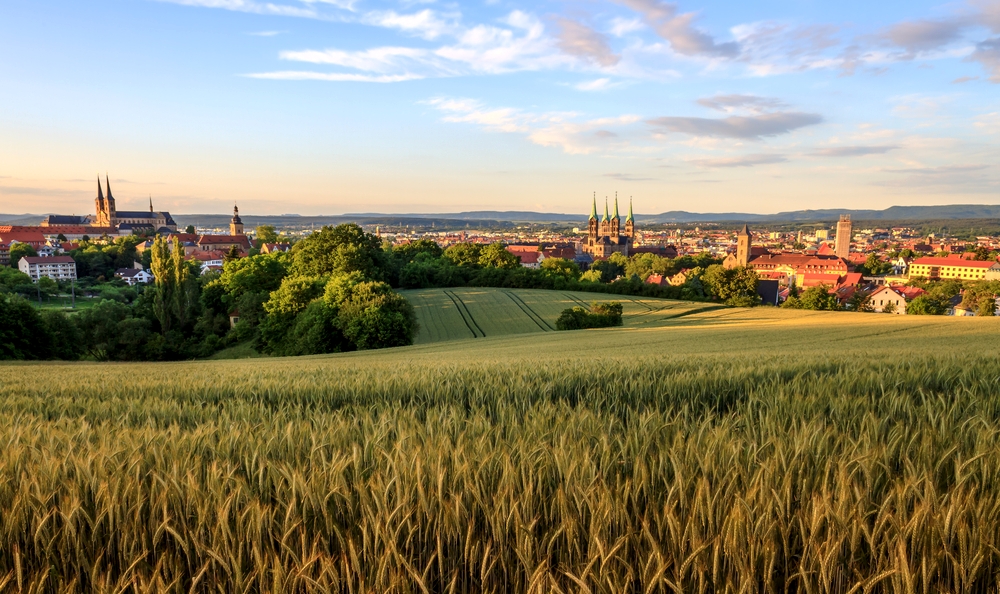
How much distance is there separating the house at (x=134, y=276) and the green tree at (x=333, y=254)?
246 feet

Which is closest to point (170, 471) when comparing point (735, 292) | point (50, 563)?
point (50, 563)

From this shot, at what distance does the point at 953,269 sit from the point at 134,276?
664ft

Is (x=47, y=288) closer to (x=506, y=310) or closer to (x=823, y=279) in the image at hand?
(x=506, y=310)

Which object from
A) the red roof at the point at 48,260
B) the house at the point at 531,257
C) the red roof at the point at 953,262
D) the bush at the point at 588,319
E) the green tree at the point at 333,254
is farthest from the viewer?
the house at the point at 531,257

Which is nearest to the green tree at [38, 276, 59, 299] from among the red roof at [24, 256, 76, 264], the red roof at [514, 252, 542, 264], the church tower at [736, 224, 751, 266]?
the red roof at [24, 256, 76, 264]

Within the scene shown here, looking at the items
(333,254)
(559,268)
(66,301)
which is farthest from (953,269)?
(66,301)

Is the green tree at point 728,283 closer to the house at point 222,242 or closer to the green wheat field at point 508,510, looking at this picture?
the green wheat field at point 508,510

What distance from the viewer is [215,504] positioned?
2279 millimetres

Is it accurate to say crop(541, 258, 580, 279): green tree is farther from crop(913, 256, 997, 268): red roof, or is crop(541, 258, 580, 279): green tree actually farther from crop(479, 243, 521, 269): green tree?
crop(913, 256, 997, 268): red roof

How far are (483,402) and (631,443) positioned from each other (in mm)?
2447

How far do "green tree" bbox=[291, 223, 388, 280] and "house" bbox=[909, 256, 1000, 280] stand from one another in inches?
5379

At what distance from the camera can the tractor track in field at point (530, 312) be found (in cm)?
4728

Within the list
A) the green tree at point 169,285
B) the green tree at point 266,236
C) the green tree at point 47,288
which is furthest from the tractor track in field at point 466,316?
the green tree at point 266,236

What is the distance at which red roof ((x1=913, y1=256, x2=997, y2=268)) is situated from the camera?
442ft
